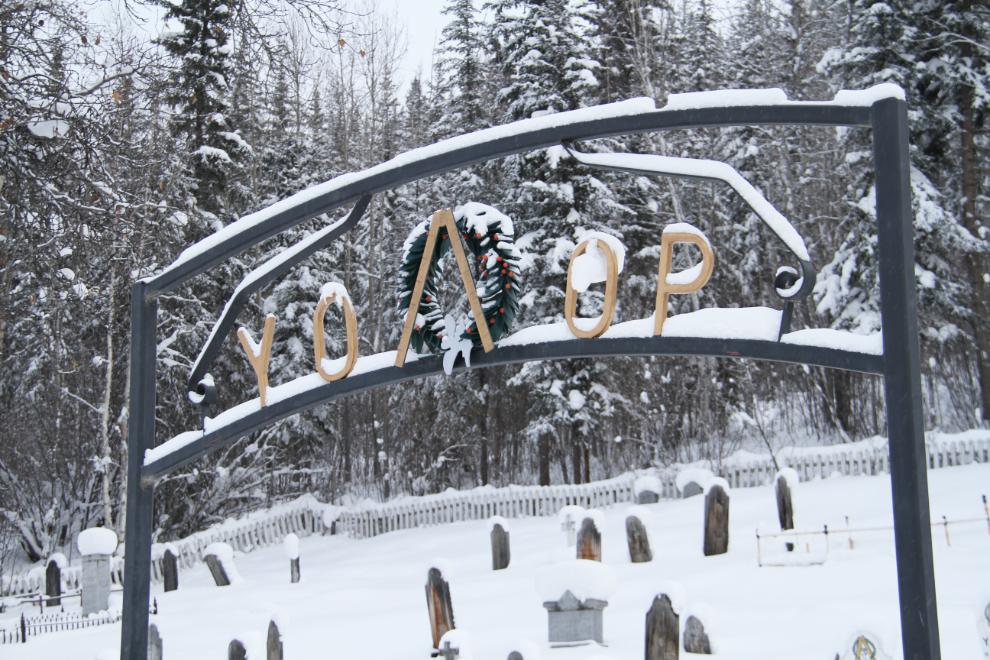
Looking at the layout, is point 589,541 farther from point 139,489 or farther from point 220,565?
point 220,565

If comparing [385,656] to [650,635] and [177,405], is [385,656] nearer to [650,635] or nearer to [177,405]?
[650,635]

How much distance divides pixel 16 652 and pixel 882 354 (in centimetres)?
1098

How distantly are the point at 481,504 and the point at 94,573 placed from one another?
8562 millimetres

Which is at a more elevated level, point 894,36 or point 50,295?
point 894,36

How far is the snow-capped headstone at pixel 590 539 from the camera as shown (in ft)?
34.4

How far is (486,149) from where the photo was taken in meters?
3.57

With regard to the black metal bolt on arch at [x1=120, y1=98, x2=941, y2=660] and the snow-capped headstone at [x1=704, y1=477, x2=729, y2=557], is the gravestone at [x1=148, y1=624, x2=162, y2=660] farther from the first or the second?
the snow-capped headstone at [x1=704, y1=477, x2=729, y2=557]

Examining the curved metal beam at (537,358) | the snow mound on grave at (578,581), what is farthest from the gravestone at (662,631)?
the curved metal beam at (537,358)

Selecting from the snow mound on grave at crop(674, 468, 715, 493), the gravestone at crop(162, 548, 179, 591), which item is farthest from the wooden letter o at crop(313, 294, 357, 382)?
the snow mound on grave at crop(674, 468, 715, 493)

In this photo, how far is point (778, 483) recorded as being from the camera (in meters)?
11.4

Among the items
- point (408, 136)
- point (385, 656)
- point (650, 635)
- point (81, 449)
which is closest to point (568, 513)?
point (385, 656)

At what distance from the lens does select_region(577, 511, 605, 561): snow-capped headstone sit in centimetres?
1049

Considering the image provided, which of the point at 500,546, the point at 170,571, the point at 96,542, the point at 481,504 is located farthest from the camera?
the point at 481,504

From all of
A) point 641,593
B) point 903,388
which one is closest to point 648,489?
point 641,593
